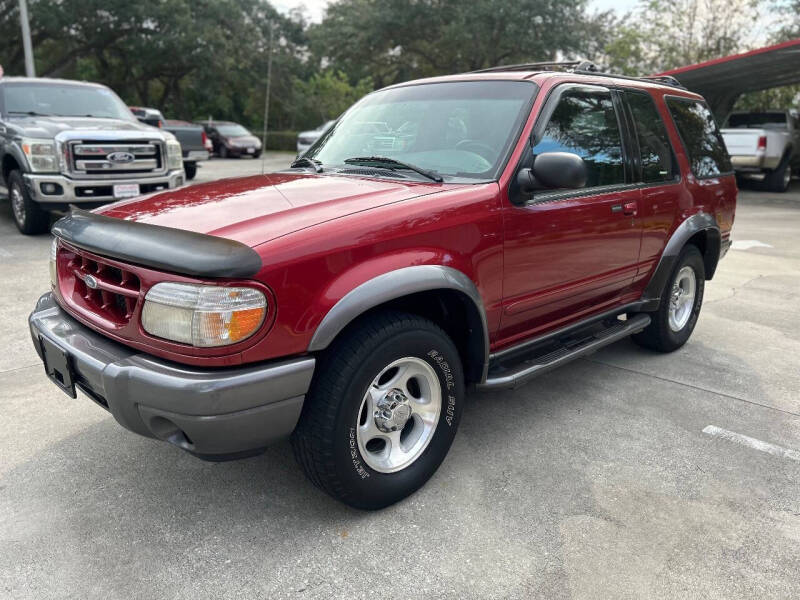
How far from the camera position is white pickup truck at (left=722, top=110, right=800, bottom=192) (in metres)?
15.5

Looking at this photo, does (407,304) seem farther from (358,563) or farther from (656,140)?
(656,140)

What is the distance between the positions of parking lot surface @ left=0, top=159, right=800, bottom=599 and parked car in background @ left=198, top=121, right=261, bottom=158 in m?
21.6

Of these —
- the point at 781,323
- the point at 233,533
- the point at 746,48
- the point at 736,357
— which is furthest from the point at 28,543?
the point at 746,48

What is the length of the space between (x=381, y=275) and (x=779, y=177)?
17372 mm

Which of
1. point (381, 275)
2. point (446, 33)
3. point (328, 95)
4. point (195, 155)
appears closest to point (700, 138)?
point (381, 275)

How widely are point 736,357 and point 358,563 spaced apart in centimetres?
345

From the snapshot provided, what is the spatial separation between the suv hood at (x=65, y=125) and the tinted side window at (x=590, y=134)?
20.8 feet

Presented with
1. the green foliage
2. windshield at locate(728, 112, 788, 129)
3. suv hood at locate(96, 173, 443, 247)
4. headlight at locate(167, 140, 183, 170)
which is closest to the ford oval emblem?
headlight at locate(167, 140, 183, 170)

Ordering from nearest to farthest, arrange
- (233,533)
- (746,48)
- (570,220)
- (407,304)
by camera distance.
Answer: (233,533) → (407,304) → (570,220) → (746,48)

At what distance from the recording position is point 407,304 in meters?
2.80

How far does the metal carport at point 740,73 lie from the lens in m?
13.5

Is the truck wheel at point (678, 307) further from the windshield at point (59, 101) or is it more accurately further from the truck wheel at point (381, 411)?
the windshield at point (59, 101)

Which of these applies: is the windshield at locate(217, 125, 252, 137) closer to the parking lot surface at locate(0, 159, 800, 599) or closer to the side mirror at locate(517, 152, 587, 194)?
the parking lot surface at locate(0, 159, 800, 599)

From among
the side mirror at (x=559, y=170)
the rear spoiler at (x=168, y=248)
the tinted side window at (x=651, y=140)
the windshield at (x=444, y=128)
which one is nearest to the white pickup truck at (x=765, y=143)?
the tinted side window at (x=651, y=140)
